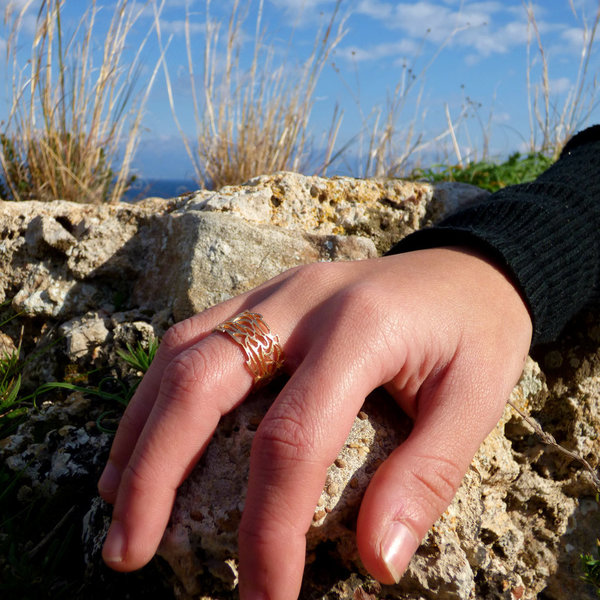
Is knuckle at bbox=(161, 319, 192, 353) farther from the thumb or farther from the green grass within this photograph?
the thumb

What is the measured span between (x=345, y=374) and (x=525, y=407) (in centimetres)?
90

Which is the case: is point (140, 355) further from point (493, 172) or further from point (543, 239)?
point (493, 172)

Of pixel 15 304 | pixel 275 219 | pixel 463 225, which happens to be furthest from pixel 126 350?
pixel 463 225

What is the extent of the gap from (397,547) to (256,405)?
0.47 m

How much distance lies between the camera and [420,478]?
1.16 meters

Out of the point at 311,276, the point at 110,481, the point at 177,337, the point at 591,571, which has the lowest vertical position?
the point at 591,571

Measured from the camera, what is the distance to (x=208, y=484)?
127cm

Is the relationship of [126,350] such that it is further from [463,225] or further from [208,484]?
[463,225]

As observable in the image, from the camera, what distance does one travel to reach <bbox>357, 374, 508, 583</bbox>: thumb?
3.58 feet

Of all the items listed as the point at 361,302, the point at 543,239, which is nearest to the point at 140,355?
the point at 361,302

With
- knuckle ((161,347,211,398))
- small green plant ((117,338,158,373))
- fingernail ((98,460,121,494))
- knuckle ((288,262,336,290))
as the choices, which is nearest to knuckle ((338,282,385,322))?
knuckle ((288,262,336,290))

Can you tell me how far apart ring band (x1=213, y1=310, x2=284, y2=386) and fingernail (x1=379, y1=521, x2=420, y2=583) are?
0.43 meters

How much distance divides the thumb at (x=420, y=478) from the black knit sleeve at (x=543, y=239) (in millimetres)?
523

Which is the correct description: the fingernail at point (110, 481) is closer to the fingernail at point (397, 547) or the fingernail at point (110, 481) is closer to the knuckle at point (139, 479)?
the knuckle at point (139, 479)
